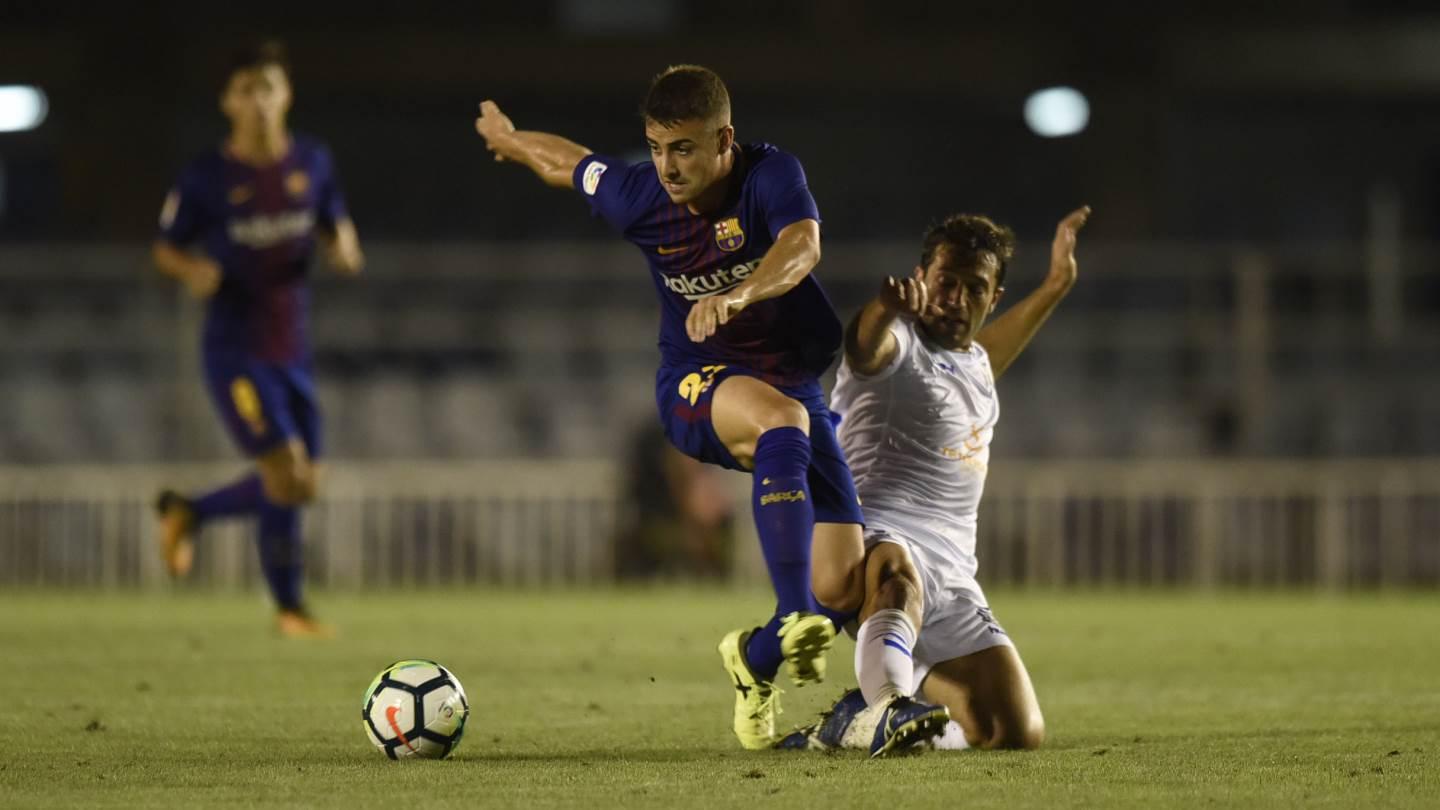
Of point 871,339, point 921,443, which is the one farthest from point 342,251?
point 871,339

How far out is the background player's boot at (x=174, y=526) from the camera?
9.86 meters

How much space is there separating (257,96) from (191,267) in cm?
85

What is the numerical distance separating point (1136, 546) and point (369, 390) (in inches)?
235

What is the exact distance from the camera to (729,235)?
571cm

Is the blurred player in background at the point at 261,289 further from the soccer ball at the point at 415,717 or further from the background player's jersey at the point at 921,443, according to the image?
the soccer ball at the point at 415,717

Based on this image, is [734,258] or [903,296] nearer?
[903,296]

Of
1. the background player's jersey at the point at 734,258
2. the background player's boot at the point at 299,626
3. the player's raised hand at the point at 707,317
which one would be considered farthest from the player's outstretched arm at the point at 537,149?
the background player's boot at the point at 299,626

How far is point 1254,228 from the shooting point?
2211cm

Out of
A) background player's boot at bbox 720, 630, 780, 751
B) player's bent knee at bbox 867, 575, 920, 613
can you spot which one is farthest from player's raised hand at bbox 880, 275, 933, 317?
background player's boot at bbox 720, 630, 780, 751

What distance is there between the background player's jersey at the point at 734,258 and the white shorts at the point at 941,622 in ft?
1.81

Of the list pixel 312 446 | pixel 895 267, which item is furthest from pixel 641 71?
pixel 312 446

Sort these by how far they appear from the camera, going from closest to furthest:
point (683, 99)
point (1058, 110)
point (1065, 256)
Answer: point (683, 99) → point (1065, 256) → point (1058, 110)

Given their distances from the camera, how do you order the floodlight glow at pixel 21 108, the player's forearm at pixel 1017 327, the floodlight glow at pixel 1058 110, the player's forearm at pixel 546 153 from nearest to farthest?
the player's forearm at pixel 546 153
the player's forearm at pixel 1017 327
the floodlight glow at pixel 1058 110
the floodlight glow at pixel 21 108

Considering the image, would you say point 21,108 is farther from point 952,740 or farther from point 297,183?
point 952,740
